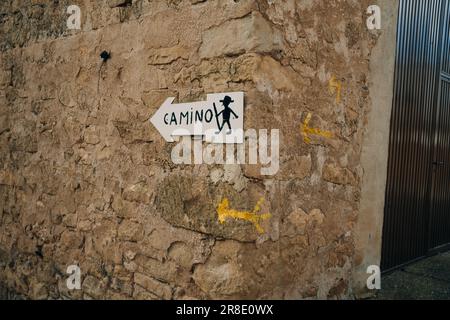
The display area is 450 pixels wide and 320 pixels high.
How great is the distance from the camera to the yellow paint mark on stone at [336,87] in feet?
7.02

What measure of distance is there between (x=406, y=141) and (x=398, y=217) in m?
0.70

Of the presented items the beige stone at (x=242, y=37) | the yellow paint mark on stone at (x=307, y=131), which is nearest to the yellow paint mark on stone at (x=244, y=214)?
the yellow paint mark on stone at (x=307, y=131)

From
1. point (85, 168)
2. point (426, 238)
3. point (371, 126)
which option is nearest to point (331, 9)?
point (371, 126)

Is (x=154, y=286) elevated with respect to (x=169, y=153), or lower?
Answer: lower

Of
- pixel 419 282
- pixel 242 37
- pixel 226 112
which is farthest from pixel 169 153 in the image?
pixel 419 282

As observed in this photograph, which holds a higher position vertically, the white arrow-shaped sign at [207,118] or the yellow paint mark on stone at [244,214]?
the white arrow-shaped sign at [207,118]

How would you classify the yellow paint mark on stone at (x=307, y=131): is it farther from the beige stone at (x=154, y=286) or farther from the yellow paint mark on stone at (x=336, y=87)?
the beige stone at (x=154, y=286)

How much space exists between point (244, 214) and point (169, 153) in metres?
0.57

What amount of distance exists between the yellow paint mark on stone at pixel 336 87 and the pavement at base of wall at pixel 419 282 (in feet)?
4.82

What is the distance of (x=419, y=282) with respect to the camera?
3068 millimetres

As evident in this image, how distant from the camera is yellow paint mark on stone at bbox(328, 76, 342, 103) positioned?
84.2 inches

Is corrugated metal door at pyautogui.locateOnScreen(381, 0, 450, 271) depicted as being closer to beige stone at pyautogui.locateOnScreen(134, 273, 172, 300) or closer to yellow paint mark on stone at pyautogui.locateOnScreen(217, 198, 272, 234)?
yellow paint mark on stone at pyautogui.locateOnScreen(217, 198, 272, 234)

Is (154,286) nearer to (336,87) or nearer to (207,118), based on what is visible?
(207,118)

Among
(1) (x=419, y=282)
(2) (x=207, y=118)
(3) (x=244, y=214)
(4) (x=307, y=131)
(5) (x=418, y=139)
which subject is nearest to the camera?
(3) (x=244, y=214)
